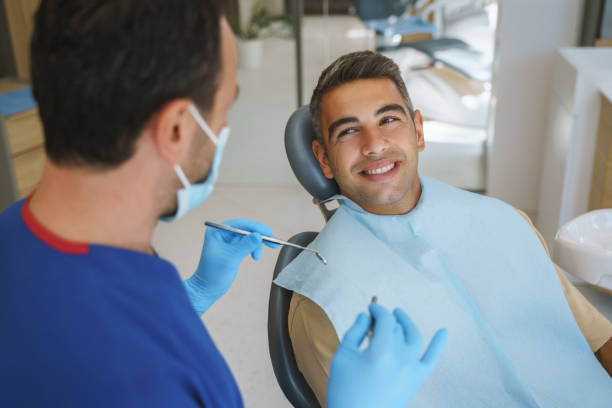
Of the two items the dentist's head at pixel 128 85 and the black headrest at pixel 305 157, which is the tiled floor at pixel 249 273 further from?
the dentist's head at pixel 128 85

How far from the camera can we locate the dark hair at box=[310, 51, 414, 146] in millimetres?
1403

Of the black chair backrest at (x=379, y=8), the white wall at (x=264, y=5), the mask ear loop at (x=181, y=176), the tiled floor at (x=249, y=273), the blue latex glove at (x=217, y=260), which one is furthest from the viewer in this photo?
the white wall at (x=264, y=5)

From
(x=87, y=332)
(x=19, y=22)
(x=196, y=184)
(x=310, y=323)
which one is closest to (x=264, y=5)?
(x=19, y=22)

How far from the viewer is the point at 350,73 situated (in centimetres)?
140

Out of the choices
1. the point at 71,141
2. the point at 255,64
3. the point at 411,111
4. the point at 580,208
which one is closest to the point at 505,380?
the point at 411,111

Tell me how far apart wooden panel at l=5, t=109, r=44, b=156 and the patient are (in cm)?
222

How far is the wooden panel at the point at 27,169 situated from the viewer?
3109 millimetres

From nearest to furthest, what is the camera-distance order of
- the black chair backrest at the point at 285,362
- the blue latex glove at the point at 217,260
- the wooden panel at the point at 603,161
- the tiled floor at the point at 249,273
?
the black chair backrest at the point at 285,362, the blue latex glove at the point at 217,260, the tiled floor at the point at 249,273, the wooden panel at the point at 603,161

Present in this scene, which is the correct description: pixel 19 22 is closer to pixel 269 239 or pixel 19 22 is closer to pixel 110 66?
pixel 269 239

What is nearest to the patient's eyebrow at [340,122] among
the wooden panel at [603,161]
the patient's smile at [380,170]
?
the patient's smile at [380,170]

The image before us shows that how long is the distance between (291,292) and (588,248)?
2.93 feet

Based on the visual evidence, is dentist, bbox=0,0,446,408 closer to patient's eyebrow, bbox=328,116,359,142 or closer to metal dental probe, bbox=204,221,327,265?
metal dental probe, bbox=204,221,327,265

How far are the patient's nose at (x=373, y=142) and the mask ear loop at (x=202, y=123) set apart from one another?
2.05 feet

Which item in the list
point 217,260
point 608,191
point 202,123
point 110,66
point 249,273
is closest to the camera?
point 110,66
